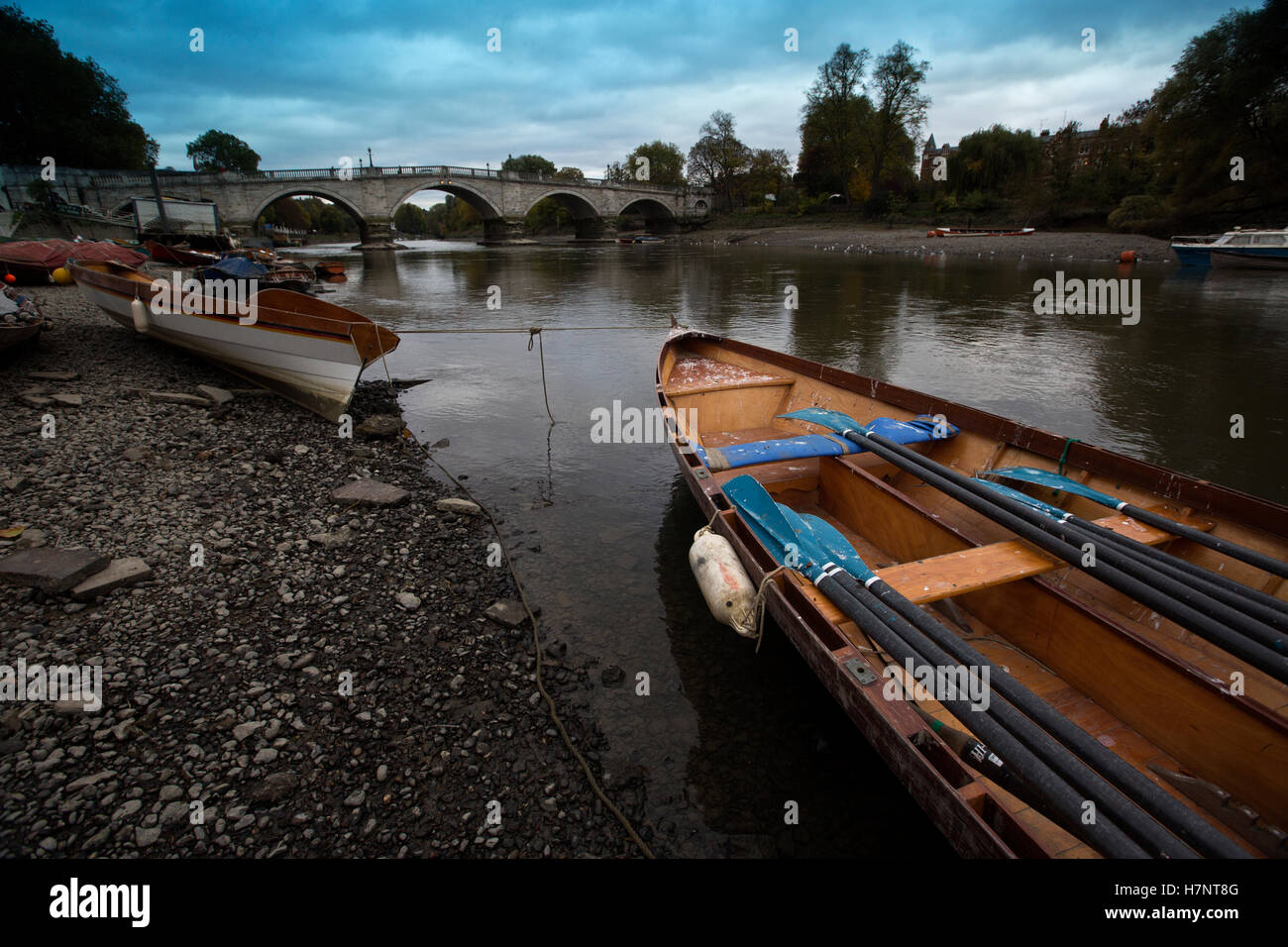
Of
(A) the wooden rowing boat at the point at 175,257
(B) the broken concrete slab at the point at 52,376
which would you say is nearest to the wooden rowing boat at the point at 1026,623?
(B) the broken concrete slab at the point at 52,376

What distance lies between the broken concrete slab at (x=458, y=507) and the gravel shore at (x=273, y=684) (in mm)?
98

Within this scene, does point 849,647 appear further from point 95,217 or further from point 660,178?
point 660,178

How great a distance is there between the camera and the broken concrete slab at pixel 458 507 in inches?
286

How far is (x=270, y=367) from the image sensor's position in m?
10.6

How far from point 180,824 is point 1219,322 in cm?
2706

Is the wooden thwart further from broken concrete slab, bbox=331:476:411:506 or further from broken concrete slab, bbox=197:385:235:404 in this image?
broken concrete slab, bbox=197:385:235:404

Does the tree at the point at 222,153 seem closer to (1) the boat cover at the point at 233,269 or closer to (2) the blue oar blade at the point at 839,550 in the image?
(1) the boat cover at the point at 233,269

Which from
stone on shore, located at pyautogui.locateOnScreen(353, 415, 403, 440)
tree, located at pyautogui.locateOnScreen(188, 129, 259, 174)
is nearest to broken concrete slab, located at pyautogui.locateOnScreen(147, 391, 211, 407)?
stone on shore, located at pyautogui.locateOnScreen(353, 415, 403, 440)

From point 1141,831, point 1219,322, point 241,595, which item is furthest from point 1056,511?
point 1219,322

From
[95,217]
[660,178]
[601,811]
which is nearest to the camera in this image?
[601,811]

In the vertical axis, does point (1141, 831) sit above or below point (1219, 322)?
below

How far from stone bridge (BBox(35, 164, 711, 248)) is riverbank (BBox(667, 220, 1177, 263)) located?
17.7 meters

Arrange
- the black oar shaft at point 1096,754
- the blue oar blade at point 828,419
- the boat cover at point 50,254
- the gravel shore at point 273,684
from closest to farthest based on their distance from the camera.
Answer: the black oar shaft at point 1096,754, the gravel shore at point 273,684, the blue oar blade at point 828,419, the boat cover at point 50,254

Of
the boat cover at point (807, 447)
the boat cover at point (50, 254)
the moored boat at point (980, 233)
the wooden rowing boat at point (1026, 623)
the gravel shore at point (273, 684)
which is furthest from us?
the moored boat at point (980, 233)
